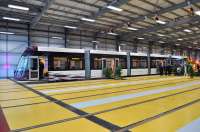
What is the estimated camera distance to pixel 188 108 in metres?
6.07

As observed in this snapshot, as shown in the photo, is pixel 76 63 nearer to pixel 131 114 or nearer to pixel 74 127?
pixel 131 114

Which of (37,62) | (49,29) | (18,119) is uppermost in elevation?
(49,29)

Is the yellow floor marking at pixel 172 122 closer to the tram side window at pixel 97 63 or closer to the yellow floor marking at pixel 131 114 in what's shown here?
the yellow floor marking at pixel 131 114

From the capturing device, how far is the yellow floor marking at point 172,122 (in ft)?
13.2

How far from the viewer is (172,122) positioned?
177 inches

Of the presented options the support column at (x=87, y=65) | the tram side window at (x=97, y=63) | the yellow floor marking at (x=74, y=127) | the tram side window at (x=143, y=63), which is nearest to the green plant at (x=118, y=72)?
the tram side window at (x=97, y=63)

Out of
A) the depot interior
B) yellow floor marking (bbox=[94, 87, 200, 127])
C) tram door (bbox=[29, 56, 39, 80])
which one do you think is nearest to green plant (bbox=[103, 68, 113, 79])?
the depot interior

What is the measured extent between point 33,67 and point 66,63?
8.40 ft

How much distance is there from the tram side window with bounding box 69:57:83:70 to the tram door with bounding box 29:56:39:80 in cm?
266

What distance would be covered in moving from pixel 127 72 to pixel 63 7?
926cm

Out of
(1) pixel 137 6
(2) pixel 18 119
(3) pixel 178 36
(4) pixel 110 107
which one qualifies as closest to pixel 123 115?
(4) pixel 110 107

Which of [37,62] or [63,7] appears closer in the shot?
[37,62]

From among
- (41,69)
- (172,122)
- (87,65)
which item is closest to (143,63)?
(87,65)

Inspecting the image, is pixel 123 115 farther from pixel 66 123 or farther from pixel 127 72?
pixel 127 72
